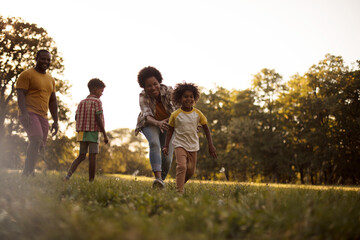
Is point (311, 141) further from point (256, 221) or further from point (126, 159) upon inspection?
point (256, 221)

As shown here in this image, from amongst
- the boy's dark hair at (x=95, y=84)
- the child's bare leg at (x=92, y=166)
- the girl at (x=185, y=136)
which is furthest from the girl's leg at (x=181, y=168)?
the boy's dark hair at (x=95, y=84)

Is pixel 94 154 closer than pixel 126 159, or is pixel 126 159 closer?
pixel 94 154

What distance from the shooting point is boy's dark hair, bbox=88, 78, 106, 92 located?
718 centimetres

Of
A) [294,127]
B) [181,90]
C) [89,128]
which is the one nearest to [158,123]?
[181,90]

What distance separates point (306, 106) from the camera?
109ft

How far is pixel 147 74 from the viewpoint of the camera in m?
6.54

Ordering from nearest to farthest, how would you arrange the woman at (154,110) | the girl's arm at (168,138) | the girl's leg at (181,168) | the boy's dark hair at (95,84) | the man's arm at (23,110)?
1. the girl's leg at (181,168)
2. the girl's arm at (168,138)
3. the woman at (154,110)
4. the man's arm at (23,110)
5. the boy's dark hair at (95,84)

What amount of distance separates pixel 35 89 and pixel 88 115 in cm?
124

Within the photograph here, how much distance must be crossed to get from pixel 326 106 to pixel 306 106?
7.45 feet

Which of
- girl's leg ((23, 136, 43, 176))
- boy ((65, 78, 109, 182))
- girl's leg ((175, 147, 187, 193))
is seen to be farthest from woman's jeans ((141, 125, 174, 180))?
girl's leg ((23, 136, 43, 176))

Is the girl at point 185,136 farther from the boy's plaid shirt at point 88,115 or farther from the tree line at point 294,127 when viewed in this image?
the tree line at point 294,127

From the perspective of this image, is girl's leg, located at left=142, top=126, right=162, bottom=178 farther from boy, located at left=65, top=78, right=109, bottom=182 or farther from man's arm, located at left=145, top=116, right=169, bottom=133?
boy, located at left=65, top=78, right=109, bottom=182

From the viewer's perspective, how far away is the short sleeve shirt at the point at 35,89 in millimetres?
6723

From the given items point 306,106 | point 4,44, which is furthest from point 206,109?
point 4,44
